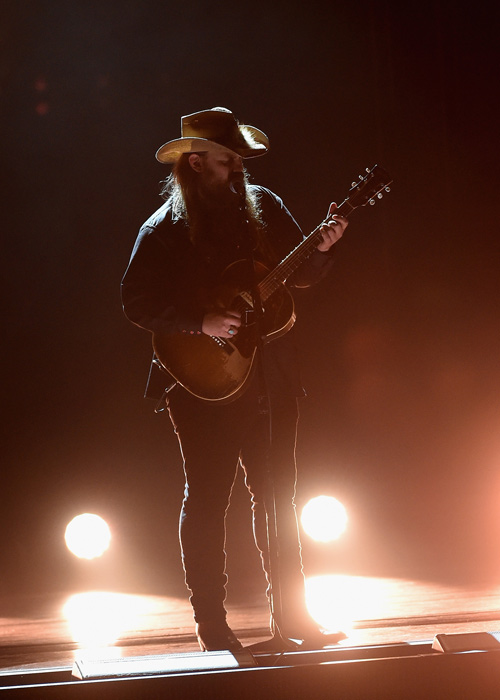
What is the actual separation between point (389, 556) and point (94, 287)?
81.0 inches

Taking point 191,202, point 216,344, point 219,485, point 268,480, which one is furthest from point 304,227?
point 268,480

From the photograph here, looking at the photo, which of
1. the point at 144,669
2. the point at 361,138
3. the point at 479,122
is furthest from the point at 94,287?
the point at 144,669

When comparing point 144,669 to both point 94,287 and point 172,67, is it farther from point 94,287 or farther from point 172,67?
point 172,67

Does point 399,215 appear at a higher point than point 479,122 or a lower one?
lower

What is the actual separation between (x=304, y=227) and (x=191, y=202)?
163cm

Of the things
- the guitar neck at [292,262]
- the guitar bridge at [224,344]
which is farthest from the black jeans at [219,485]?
the guitar neck at [292,262]

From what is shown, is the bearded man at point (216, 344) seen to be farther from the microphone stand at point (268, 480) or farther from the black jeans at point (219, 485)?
the microphone stand at point (268, 480)

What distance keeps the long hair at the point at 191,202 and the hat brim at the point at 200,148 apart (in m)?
0.03

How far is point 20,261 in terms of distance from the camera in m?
3.61

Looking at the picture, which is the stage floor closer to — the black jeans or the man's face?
the black jeans

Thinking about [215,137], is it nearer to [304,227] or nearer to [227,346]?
[227,346]

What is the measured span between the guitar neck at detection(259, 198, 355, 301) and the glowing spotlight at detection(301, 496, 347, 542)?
2.00 m

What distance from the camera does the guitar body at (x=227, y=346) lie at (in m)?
1.94

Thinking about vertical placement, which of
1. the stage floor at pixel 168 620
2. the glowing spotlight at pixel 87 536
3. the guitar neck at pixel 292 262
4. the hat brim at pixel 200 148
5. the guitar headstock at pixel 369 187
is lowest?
the stage floor at pixel 168 620
